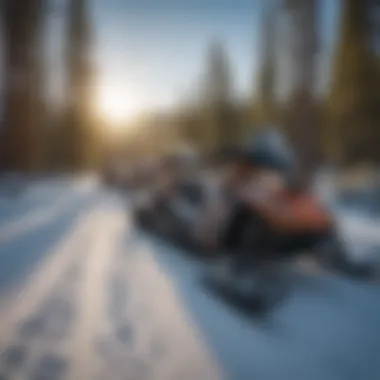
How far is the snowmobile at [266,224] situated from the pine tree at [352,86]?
12 cm

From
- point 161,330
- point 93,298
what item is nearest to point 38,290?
point 93,298

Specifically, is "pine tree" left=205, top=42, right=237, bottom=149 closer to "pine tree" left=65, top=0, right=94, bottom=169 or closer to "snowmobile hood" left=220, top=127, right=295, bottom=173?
"snowmobile hood" left=220, top=127, right=295, bottom=173

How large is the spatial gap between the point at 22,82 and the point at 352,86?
70cm

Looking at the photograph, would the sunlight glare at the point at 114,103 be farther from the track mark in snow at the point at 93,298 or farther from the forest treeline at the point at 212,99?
the track mark in snow at the point at 93,298

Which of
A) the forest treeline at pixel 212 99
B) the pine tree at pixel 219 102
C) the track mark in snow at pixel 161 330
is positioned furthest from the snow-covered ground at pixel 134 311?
the pine tree at pixel 219 102

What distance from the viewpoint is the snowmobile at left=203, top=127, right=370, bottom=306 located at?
1149 mm

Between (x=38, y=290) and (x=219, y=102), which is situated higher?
(x=219, y=102)

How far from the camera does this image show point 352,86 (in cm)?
119

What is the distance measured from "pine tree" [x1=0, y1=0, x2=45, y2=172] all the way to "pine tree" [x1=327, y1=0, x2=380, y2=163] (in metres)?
0.63

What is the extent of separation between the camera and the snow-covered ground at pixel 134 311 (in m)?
1.07

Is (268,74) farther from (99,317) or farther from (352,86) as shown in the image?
(99,317)

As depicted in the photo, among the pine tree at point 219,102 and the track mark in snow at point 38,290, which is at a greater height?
the pine tree at point 219,102

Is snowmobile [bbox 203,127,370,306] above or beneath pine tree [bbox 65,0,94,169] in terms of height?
beneath

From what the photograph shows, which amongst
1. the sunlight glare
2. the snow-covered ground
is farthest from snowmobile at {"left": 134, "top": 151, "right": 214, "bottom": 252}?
the sunlight glare
